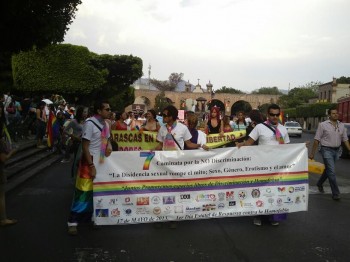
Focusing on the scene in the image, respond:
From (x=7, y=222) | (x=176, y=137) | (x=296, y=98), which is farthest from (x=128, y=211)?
(x=296, y=98)

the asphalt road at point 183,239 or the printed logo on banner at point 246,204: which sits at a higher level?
the printed logo on banner at point 246,204

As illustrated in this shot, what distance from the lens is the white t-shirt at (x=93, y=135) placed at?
199 inches

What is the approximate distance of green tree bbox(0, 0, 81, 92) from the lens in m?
7.73

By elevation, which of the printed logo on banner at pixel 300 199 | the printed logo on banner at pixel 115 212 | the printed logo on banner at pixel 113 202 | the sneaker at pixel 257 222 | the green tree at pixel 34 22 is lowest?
the sneaker at pixel 257 222

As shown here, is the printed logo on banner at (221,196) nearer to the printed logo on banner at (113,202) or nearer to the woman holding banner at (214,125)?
the printed logo on banner at (113,202)

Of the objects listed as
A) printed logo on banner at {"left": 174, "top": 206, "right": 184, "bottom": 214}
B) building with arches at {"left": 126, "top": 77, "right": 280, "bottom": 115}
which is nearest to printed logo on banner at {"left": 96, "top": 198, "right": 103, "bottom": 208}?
printed logo on banner at {"left": 174, "top": 206, "right": 184, "bottom": 214}

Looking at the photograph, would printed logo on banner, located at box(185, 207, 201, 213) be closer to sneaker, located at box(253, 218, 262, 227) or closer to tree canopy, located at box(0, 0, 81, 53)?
sneaker, located at box(253, 218, 262, 227)

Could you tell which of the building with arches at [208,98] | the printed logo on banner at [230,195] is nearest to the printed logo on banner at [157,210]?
the printed logo on banner at [230,195]

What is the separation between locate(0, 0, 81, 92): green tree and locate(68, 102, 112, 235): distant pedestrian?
12.2 feet

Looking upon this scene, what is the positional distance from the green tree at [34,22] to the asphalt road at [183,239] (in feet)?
12.8

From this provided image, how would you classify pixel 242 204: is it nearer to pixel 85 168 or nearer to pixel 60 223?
pixel 85 168

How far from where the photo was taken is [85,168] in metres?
5.11

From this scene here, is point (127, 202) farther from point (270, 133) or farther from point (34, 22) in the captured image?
point (34, 22)

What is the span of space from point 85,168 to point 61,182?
14.0ft
